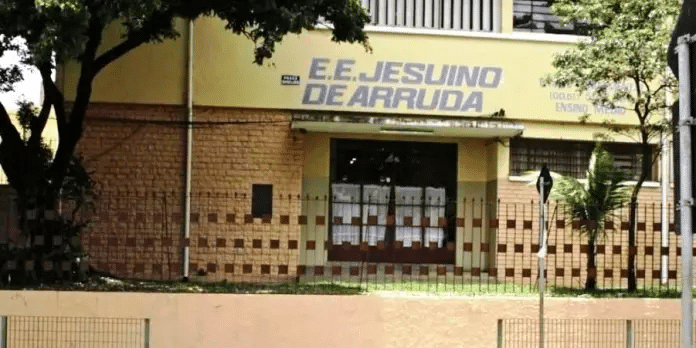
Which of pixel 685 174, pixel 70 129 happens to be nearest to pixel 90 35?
pixel 70 129

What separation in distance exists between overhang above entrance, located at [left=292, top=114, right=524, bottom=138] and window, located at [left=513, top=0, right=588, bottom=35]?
6.50ft

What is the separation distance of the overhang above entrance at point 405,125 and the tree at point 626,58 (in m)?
2.55

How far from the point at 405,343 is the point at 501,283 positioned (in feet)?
5.01

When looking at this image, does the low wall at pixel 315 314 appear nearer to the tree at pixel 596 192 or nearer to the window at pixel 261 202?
the tree at pixel 596 192

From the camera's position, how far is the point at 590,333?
1105 cm

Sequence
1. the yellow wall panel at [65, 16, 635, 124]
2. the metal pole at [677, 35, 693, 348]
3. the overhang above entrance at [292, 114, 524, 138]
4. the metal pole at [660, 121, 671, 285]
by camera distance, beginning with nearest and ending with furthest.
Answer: the metal pole at [677, 35, 693, 348] → the metal pole at [660, 121, 671, 285] → the overhang above entrance at [292, 114, 524, 138] → the yellow wall panel at [65, 16, 635, 124]

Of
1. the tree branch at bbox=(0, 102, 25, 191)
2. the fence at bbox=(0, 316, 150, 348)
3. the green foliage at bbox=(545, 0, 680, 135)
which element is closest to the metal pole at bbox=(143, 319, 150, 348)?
the fence at bbox=(0, 316, 150, 348)

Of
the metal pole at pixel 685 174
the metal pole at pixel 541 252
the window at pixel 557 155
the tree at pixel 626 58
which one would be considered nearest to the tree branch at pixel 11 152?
the metal pole at pixel 541 252

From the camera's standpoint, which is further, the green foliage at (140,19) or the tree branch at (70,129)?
the tree branch at (70,129)

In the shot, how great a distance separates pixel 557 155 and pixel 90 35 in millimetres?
8844

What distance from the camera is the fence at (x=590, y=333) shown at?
10969 mm

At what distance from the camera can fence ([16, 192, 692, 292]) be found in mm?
11234

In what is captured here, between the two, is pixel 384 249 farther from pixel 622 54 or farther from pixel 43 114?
pixel 43 114

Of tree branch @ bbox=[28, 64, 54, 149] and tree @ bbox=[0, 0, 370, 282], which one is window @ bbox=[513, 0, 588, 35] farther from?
tree branch @ bbox=[28, 64, 54, 149]
